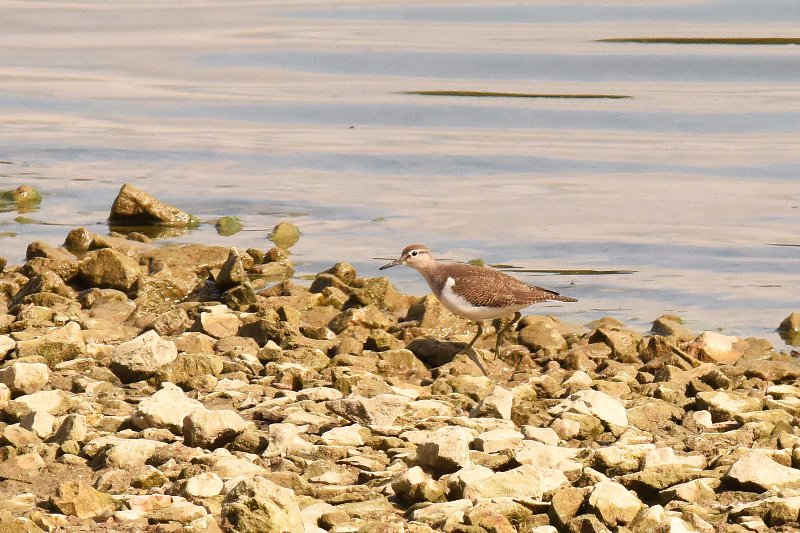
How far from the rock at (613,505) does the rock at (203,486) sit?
140cm

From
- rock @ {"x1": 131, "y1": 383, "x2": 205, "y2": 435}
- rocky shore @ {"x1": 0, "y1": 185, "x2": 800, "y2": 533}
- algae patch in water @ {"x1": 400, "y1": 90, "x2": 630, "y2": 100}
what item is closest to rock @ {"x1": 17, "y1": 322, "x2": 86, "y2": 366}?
rocky shore @ {"x1": 0, "y1": 185, "x2": 800, "y2": 533}

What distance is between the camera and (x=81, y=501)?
479 cm

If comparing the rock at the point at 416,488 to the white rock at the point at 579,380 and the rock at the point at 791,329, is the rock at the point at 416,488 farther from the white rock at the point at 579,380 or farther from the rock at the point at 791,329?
the rock at the point at 791,329

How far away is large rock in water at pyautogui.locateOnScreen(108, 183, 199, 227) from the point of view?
1301 cm

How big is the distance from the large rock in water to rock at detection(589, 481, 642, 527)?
8.95 metres

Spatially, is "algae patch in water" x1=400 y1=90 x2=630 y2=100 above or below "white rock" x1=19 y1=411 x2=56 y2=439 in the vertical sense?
below

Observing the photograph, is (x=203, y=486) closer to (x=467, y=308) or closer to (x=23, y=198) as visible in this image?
(x=467, y=308)

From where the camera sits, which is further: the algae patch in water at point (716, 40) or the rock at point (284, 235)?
the algae patch in water at point (716, 40)

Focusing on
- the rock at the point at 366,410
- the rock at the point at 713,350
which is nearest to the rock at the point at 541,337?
the rock at the point at 713,350

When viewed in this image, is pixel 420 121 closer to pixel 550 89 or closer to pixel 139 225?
pixel 550 89

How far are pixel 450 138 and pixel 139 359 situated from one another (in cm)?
1154

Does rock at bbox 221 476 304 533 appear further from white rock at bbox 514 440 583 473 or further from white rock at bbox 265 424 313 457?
white rock at bbox 514 440 583 473

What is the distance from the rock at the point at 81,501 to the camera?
4.79m

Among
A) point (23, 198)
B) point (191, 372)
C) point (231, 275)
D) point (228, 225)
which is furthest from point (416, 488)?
point (23, 198)
